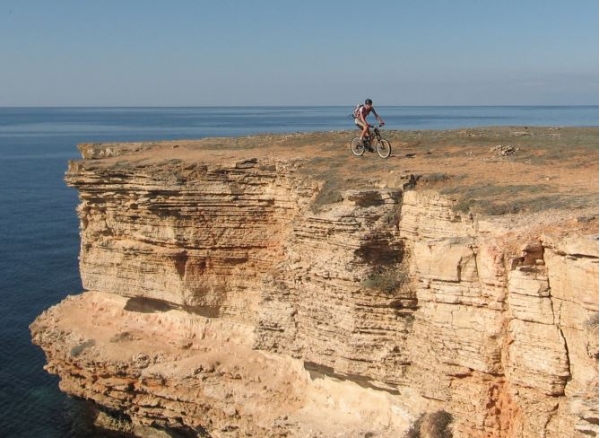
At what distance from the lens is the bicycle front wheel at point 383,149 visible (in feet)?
75.0

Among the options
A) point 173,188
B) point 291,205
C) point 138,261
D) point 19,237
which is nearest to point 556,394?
point 291,205

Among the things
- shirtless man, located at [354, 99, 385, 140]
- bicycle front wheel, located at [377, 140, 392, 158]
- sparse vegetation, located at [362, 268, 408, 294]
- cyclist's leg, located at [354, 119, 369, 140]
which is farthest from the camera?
cyclist's leg, located at [354, 119, 369, 140]

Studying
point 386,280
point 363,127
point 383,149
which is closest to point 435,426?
point 386,280

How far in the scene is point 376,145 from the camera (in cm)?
2342

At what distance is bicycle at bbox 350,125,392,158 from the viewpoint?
75.3ft

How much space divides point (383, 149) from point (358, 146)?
1.28 meters

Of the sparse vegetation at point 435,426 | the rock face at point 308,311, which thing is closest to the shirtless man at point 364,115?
the rock face at point 308,311

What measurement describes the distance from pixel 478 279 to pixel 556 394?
2.81 m

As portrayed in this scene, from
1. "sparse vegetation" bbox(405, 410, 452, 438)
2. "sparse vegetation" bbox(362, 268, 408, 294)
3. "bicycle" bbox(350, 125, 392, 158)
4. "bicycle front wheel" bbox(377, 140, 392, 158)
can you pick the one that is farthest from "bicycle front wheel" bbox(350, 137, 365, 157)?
"sparse vegetation" bbox(405, 410, 452, 438)

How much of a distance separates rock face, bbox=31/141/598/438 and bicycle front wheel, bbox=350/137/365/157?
366cm

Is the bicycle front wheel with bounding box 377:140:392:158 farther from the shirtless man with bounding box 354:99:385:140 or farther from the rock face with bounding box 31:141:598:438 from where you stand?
the rock face with bounding box 31:141:598:438

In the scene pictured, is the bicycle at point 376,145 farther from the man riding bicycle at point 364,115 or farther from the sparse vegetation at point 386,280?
the sparse vegetation at point 386,280

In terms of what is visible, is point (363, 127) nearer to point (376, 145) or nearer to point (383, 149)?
point (376, 145)

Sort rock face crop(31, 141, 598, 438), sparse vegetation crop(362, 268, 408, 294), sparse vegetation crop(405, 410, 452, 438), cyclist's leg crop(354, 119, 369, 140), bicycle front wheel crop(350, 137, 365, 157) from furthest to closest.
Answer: bicycle front wheel crop(350, 137, 365, 157) < cyclist's leg crop(354, 119, 369, 140) < sparse vegetation crop(362, 268, 408, 294) < sparse vegetation crop(405, 410, 452, 438) < rock face crop(31, 141, 598, 438)
